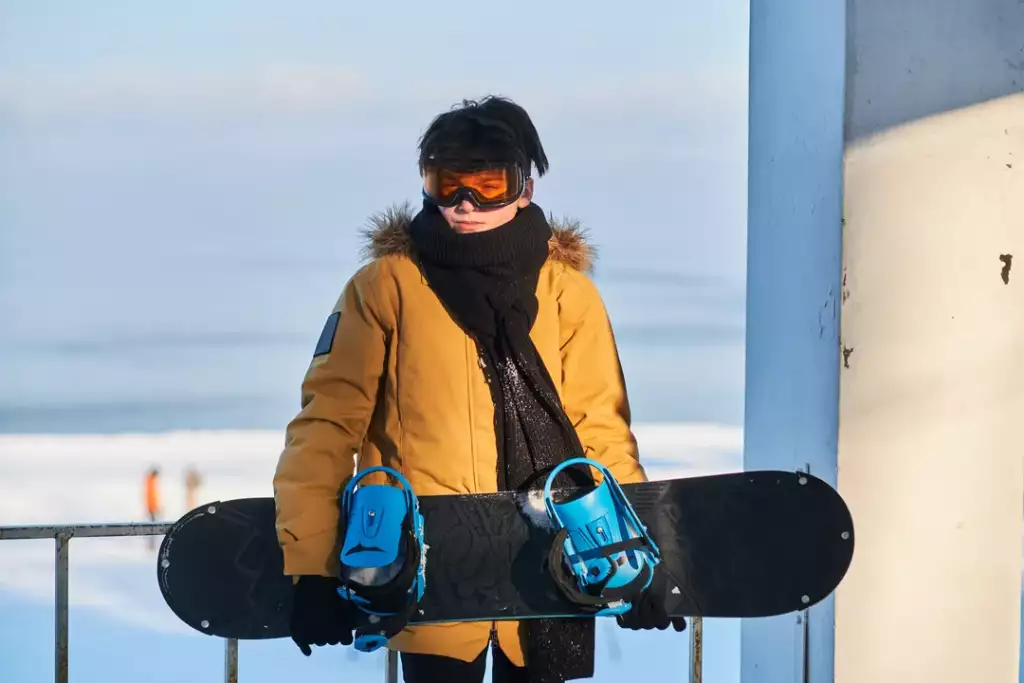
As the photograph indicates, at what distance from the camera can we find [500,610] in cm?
164

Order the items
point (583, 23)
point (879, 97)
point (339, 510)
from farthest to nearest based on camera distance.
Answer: point (583, 23) → point (879, 97) → point (339, 510)

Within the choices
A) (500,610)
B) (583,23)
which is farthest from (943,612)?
(583,23)

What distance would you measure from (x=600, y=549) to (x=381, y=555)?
325 millimetres

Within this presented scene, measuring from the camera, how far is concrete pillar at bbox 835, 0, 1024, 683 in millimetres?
1948

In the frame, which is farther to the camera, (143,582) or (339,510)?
(143,582)

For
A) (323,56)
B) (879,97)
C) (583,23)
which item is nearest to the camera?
(879,97)

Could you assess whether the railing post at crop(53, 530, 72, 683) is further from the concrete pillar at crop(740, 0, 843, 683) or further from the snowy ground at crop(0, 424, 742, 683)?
the concrete pillar at crop(740, 0, 843, 683)

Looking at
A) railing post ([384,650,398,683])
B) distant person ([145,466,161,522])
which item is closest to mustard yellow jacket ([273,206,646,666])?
railing post ([384,650,398,683])

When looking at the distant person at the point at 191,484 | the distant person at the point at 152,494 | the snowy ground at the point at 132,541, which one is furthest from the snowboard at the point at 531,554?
the distant person at the point at 152,494

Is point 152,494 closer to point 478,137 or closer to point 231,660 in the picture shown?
point 231,660

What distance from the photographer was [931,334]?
6.48ft

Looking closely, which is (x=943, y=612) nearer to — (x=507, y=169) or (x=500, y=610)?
(x=500, y=610)

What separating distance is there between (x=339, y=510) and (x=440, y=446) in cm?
18

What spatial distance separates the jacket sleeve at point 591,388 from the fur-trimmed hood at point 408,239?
2.5 inches
